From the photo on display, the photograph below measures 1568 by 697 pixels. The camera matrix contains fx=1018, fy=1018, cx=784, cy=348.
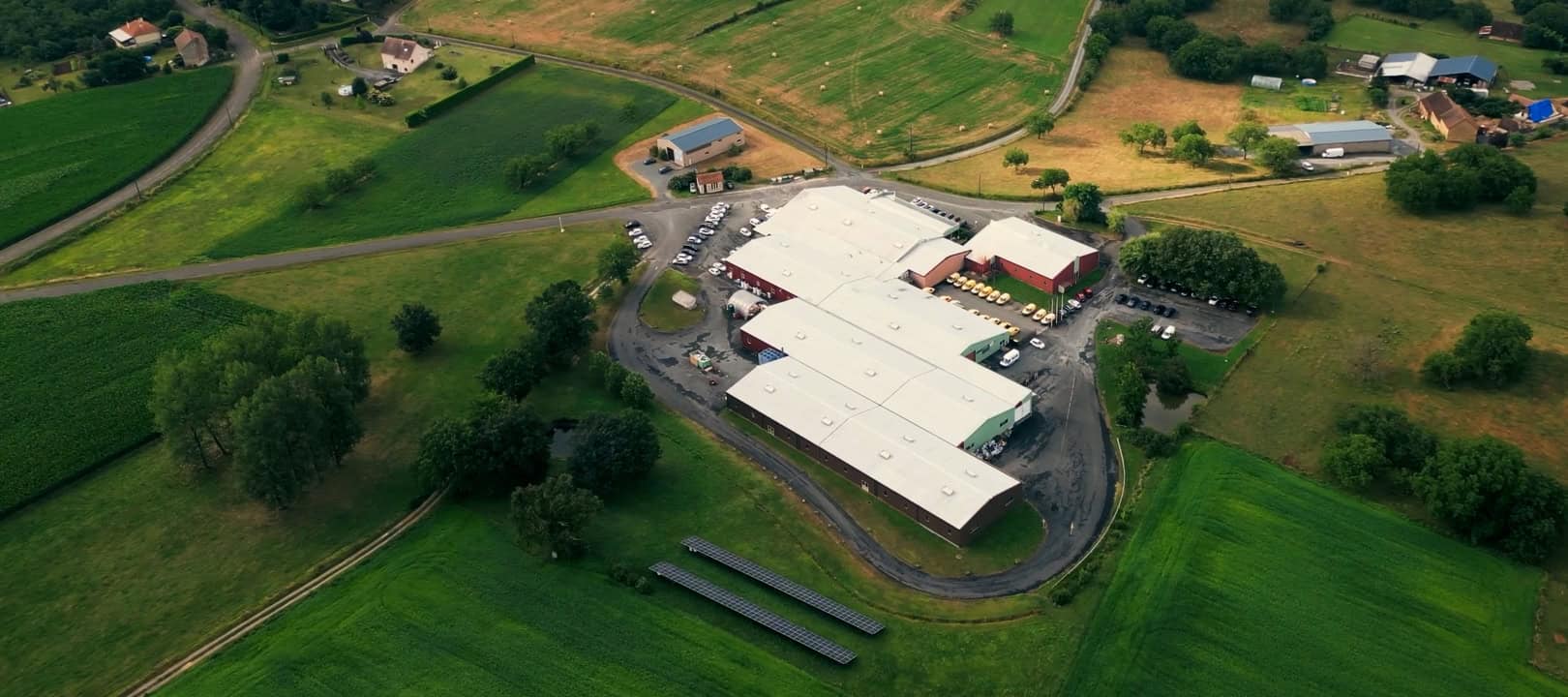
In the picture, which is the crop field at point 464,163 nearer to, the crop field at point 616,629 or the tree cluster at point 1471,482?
the crop field at point 616,629

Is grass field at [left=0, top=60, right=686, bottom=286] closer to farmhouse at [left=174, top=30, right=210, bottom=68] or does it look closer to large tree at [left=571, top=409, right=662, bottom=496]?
farmhouse at [left=174, top=30, right=210, bottom=68]

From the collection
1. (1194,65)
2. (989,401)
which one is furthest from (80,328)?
(1194,65)

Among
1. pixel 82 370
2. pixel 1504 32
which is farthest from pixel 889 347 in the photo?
pixel 1504 32

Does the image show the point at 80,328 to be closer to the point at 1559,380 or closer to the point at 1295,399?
the point at 1295,399

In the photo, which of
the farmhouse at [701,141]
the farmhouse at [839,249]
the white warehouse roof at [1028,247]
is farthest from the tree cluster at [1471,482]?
the farmhouse at [701,141]

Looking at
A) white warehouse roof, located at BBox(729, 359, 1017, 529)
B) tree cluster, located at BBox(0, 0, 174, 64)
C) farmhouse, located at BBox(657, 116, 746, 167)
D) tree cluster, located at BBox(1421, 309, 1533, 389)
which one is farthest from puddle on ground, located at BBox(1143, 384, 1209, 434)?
tree cluster, located at BBox(0, 0, 174, 64)

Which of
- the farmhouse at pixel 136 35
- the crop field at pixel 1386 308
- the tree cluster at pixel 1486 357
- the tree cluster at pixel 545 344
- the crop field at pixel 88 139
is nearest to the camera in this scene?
the crop field at pixel 1386 308
